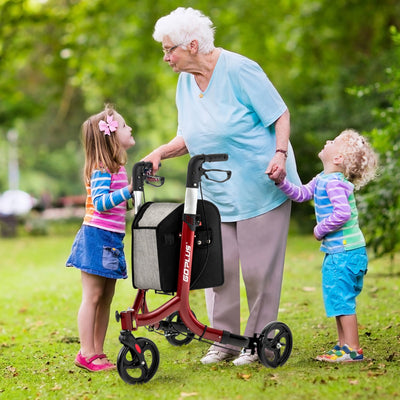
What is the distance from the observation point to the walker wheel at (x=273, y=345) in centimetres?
441

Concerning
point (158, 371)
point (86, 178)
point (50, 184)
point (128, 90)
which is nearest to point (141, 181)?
point (86, 178)

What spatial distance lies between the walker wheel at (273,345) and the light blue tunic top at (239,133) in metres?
0.71

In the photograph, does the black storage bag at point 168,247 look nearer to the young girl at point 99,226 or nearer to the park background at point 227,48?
the young girl at point 99,226

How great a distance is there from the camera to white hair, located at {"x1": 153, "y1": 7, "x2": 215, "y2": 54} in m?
4.52

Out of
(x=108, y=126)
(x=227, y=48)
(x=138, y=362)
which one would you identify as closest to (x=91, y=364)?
(x=138, y=362)

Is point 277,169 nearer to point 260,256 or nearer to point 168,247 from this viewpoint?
point 260,256

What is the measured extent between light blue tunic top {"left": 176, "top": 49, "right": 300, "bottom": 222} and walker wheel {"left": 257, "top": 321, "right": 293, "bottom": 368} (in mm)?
713

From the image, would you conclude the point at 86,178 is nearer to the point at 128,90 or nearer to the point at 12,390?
the point at 12,390

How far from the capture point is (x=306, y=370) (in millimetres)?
4359

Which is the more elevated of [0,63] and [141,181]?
[0,63]

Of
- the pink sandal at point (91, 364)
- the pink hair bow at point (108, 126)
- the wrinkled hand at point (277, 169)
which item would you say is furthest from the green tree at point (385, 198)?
the pink sandal at point (91, 364)

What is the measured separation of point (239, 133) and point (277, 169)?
0.39 m

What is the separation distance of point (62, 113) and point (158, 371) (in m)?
24.1

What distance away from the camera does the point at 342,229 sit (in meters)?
4.60
